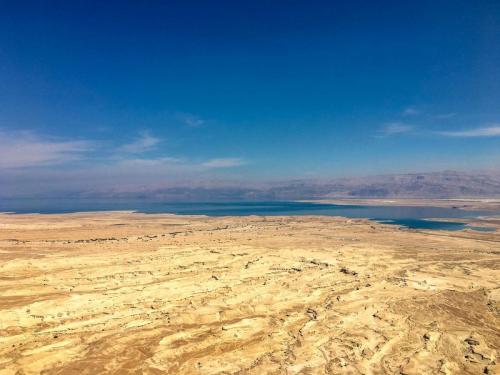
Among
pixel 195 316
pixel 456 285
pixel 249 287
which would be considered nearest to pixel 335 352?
pixel 195 316

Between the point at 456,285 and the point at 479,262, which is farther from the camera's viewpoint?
the point at 479,262

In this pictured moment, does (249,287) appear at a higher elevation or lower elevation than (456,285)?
higher

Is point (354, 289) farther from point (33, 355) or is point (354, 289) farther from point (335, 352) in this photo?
point (33, 355)

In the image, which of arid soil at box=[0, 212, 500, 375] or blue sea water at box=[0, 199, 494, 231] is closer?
arid soil at box=[0, 212, 500, 375]

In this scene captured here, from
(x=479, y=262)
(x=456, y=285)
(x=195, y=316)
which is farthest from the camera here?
(x=479, y=262)

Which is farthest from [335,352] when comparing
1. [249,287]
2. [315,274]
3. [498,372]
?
[315,274]

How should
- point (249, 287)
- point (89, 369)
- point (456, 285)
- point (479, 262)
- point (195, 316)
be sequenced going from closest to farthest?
point (89, 369) → point (195, 316) → point (249, 287) → point (456, 285) → point (479, 262)

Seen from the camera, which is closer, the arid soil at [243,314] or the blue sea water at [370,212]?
the arid soil at [243,314]
